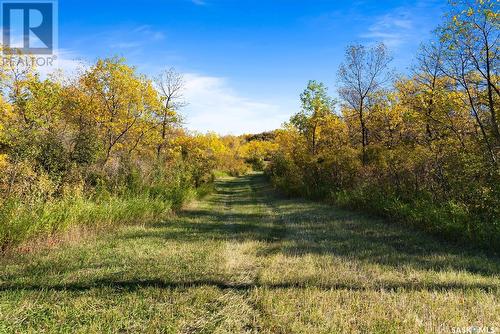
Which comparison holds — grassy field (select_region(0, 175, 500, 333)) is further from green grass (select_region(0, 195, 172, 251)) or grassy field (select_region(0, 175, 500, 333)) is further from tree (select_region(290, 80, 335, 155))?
tree (select_region(290, 80, 335, 155))

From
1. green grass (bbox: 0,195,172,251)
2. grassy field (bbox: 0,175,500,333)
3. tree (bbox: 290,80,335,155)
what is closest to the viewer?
grassy field (bbox: 0,175,500,333)

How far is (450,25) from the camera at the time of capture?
10984 mm

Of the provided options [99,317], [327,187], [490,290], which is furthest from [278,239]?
[327,187]

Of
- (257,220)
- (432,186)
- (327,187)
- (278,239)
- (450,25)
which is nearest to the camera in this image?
(278,239)

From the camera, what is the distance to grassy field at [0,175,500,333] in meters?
4.17

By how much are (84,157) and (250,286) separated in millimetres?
9867

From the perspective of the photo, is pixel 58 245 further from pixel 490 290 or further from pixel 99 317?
pixel 490 290

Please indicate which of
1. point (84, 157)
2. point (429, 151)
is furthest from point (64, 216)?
point (429, 151)

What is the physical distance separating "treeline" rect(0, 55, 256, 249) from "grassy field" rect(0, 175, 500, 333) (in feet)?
3.83

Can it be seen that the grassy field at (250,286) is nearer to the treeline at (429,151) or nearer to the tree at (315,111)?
the treeline at (429,151)

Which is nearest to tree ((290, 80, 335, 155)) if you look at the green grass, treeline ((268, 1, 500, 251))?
treeline ((268, 1, 500, 251))

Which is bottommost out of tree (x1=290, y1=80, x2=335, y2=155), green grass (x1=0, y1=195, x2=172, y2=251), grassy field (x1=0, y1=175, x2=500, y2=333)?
grassy field (x1=0, y1=175, x2=500, y2=333)

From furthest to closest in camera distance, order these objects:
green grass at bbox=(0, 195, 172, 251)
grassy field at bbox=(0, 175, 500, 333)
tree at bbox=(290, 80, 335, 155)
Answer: tree at bbox=(290, 80, 335, 155) < green grass at bbox=(0, 195, 172, 251) < grassy field at bbox=(0, 175, 500, 333)

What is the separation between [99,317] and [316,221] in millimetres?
9486
